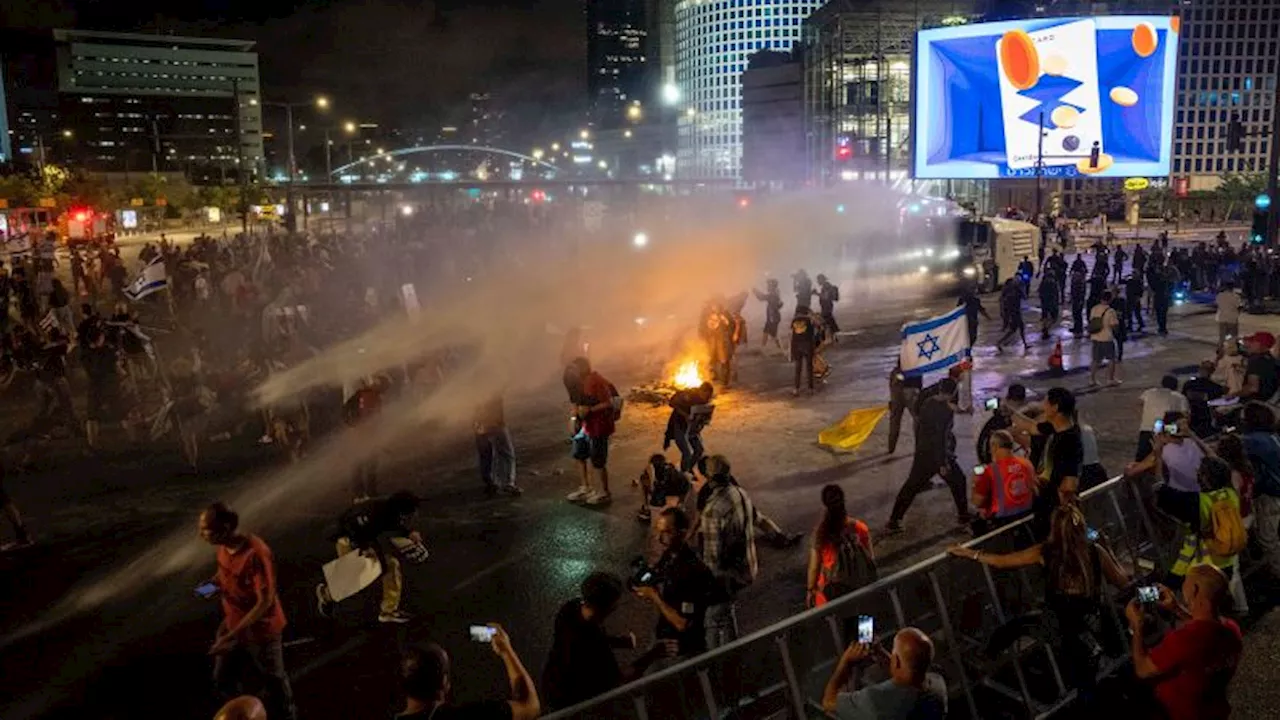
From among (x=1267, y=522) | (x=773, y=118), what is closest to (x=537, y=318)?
(x=1267, y=522)

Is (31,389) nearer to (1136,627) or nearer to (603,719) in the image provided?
(603,719)

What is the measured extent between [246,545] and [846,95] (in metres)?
87.3

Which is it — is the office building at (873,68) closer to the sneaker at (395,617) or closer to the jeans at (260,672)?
the sneaker at (395,617)

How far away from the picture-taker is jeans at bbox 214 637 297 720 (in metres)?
5.71

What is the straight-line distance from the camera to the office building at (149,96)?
148m

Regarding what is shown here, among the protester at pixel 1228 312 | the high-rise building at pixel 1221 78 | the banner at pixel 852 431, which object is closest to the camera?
the banner at pixel 852 431

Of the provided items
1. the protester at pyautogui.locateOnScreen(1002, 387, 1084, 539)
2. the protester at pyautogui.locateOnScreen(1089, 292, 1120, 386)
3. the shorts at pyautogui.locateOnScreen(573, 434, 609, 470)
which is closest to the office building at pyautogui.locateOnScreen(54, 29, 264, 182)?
the protester at pyautogui.locateOnScreen(1089, 292, 1120, 386)

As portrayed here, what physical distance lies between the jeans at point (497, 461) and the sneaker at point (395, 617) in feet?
10.5

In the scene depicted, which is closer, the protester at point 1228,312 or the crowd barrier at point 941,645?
the crowd barrier at point 941,645

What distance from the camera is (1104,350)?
1505cm

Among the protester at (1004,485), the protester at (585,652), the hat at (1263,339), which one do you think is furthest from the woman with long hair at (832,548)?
the hat at (1263,339)

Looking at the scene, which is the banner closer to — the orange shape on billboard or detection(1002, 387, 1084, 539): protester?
detection(1002, 387, 1084, 539): protester

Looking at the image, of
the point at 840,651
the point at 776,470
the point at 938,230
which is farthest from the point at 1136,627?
the point at 938,230

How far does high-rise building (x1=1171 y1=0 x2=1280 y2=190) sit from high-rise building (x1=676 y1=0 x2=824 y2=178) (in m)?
61.5
